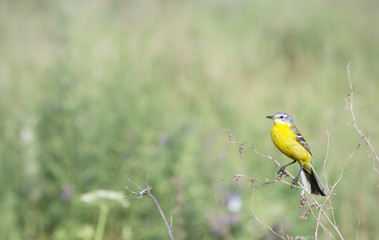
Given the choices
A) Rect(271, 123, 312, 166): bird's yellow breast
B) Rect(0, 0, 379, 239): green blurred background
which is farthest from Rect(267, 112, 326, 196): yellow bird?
Rect(0, 0, 379, 239): green blurred background

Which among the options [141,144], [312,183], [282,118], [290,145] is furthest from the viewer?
[141,144]

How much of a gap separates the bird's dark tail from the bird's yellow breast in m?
0.06

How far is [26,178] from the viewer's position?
4.94 metres

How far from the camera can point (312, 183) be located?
2.45m

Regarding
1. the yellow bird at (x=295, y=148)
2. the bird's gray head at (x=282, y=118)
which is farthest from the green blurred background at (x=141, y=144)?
the yellow bird at (x=295, y=148)

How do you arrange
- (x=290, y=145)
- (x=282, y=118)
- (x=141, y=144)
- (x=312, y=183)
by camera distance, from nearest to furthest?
(x=312, y=183)
(x=290, y=145)
(x=282, y=118)
(x=141, y=144)

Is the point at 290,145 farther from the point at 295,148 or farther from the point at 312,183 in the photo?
the point at 312,183

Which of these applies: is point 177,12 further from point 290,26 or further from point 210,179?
point 210,179

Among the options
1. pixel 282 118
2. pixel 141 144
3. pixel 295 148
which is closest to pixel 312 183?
pixel 295 148

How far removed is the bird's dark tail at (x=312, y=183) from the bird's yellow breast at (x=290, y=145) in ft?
0.19

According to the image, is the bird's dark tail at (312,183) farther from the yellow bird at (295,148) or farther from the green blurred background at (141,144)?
the green blurred background at (141,144)

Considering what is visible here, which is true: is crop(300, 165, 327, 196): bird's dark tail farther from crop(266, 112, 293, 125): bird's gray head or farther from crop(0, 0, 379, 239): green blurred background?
crop(0, 0, 379, 239): green blurred background

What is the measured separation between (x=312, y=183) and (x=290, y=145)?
210 millimetres

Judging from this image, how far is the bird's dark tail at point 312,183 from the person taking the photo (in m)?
2.35
